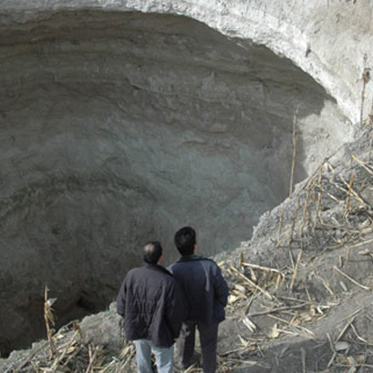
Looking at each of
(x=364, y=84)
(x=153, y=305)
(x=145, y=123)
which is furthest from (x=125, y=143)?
(x=153, y=305)

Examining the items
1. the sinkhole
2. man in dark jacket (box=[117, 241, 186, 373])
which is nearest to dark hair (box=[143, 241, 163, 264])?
man in dark jacket (box=[117, 241, 186, 373])

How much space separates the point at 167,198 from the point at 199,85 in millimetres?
1998

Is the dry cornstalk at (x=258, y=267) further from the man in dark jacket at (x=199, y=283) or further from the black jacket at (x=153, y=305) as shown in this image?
the black jacket at (x=153, y=305)

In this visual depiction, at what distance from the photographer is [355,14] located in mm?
5938

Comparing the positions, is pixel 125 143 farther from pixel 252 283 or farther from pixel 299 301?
pixel 299 301

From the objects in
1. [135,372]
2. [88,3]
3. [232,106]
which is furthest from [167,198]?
[135,372]

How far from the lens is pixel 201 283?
362cm

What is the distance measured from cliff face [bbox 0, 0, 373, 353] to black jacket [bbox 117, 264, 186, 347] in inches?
137

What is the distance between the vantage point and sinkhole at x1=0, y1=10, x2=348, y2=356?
7.36 m

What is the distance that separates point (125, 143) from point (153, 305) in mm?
5601

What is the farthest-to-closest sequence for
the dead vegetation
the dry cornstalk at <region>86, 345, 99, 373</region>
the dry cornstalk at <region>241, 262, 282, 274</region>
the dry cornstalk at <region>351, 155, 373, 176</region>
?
the dry cornstalk at <region>351, 155, 373, 176</region>, the dry cornstalk at <region>241, 262, 282, 274</region>, the dry cornstalk at <region>86, 345, 99, 373</region>, the dead vegetation

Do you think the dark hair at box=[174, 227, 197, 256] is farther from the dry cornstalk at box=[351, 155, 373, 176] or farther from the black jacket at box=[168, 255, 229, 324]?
the dry cornstalk at box=[351, 155, 373, 176]

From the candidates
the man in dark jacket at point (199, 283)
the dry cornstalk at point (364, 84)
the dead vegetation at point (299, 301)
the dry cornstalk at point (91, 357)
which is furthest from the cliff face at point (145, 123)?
the dry cornstalk at point (91, 357)

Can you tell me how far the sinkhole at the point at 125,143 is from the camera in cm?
736
